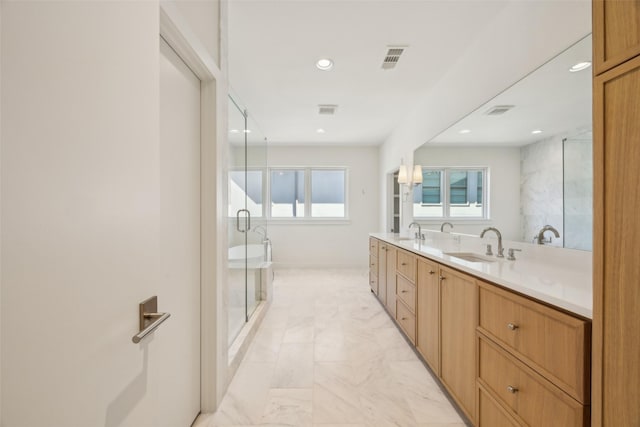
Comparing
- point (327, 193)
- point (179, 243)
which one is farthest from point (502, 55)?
point (327, 193)

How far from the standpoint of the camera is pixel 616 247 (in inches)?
26.5

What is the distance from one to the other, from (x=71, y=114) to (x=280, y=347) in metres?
2.32

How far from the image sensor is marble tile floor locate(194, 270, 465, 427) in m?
1.57

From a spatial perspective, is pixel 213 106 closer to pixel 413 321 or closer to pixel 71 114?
pixel 71 114

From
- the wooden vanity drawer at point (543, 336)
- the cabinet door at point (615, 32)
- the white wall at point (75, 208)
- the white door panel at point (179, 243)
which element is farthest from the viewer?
the white door panel at point (179, 243)

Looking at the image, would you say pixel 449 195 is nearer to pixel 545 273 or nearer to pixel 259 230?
pixel 545 273

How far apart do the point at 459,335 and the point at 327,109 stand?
10.7ft

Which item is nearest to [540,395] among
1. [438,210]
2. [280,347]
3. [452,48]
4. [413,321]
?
[413,321]

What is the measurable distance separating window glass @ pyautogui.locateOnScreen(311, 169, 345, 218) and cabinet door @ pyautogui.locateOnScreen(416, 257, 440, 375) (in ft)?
13.0

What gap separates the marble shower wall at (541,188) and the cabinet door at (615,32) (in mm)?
1085

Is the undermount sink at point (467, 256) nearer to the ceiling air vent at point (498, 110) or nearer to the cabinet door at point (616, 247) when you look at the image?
the ceiling air vent at point (498, 110)

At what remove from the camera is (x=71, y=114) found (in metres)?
0.55

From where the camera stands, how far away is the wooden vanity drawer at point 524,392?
2.87 ft

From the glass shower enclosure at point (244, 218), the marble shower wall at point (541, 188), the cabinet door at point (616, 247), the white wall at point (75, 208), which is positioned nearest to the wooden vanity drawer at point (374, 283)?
the glass shower enclosure at point (244, 218)
